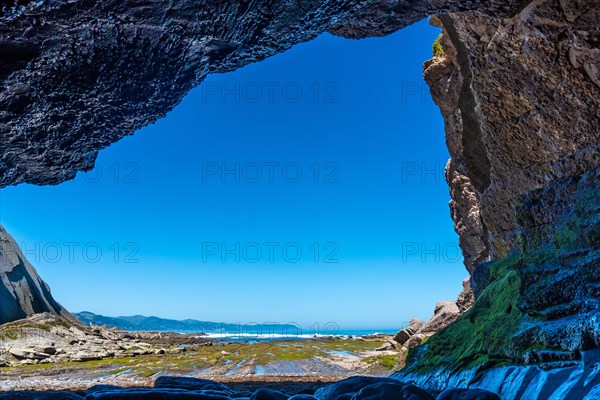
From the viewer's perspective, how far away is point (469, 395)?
224 inches

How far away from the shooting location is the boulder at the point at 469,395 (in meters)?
5.50

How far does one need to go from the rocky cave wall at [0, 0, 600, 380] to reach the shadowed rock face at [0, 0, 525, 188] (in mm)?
30

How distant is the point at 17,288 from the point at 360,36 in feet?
159

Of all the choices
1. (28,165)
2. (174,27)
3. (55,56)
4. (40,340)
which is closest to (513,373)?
(174,27)

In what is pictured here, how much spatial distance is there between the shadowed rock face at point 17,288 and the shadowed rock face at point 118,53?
38.9 m

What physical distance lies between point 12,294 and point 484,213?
152ft

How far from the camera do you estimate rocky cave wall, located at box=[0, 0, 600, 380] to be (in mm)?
6531

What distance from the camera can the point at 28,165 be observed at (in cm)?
1020

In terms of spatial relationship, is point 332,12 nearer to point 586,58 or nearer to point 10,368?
point 586,58

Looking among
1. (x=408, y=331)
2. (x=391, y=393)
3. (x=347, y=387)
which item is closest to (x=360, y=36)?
(x=347, y=387)

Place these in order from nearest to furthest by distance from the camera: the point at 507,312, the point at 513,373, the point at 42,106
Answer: the point at 513,373 < the point at 42,106 < the point at 507,312

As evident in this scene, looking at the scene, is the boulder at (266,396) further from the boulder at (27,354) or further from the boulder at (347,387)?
the boulder at (27,354)

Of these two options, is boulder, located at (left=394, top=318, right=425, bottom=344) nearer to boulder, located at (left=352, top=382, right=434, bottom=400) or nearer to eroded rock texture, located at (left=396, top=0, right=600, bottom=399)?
eroded rock texture, located at (left=396, top=0, right=600, bottom=399)

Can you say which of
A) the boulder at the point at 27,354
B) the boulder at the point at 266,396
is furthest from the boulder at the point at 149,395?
the boulder at the point at 27,354
